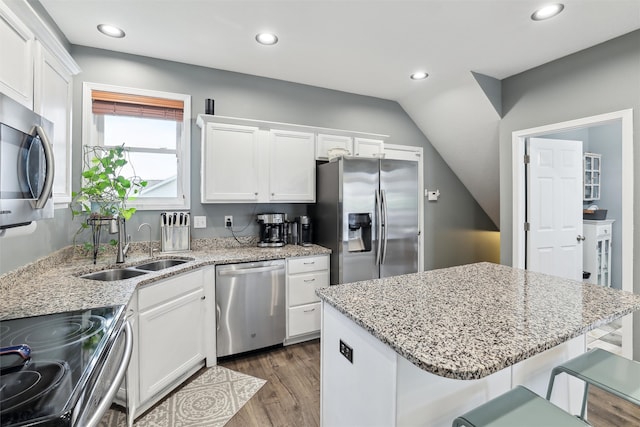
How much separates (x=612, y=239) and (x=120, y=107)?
6156mm

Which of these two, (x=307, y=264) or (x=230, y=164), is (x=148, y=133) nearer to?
(x=230, y=164)

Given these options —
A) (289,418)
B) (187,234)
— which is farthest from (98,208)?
(289,418)

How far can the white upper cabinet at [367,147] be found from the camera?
3527 millimetres

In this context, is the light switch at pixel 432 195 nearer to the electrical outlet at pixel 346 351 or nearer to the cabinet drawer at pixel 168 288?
the cabinet drawer at pixel 168 288

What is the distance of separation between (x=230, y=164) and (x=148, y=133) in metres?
0.87

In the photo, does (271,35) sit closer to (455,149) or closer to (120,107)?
(120,107)

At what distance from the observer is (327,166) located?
3.05 metres

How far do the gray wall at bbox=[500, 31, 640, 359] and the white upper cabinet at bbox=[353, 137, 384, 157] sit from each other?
1.35 meters

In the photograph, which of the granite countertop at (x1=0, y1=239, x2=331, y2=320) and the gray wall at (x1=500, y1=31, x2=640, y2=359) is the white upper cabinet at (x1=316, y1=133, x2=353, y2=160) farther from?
the gray wall at (x1=500, y1=31, x2=640, y2=359)

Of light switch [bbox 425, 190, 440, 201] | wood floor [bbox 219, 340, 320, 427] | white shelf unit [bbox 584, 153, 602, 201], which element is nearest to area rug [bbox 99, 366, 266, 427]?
wood floor [bbox 219, 340, 320, 427]

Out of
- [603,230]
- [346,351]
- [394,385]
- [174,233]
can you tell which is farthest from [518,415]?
[603,230]

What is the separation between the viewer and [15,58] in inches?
49.8

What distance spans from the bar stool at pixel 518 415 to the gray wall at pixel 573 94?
2.08m

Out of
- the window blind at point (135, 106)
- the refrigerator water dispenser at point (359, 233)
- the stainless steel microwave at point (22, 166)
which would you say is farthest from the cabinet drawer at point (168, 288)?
the window blind at point (135, 106)
